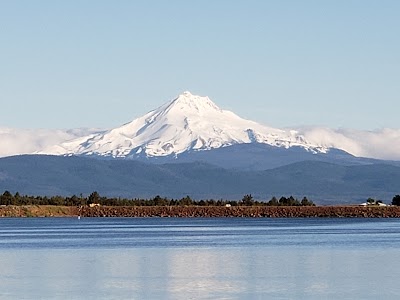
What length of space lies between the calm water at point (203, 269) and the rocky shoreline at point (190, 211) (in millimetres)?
71959

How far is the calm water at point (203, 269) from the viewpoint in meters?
42.7

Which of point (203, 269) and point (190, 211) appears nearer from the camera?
point (203, 269)

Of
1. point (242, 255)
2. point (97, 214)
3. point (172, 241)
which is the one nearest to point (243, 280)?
point (242, 255)

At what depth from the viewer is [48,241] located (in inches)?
3093

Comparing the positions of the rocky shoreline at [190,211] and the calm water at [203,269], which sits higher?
the rocky shoreline at [190,211]

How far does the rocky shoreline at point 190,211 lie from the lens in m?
150

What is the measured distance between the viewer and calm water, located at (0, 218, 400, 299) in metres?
42.7

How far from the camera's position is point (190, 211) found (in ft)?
494

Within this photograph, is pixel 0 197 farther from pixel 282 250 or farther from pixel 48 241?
pixel 282 250

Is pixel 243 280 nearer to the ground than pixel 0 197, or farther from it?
nearer to the ground

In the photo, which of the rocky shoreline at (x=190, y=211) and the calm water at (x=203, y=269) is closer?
the calm water at (x=203, y=269)

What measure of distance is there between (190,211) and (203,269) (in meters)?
98.5

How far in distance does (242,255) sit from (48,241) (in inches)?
827

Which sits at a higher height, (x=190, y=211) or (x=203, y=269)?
(x=190, y=211)
